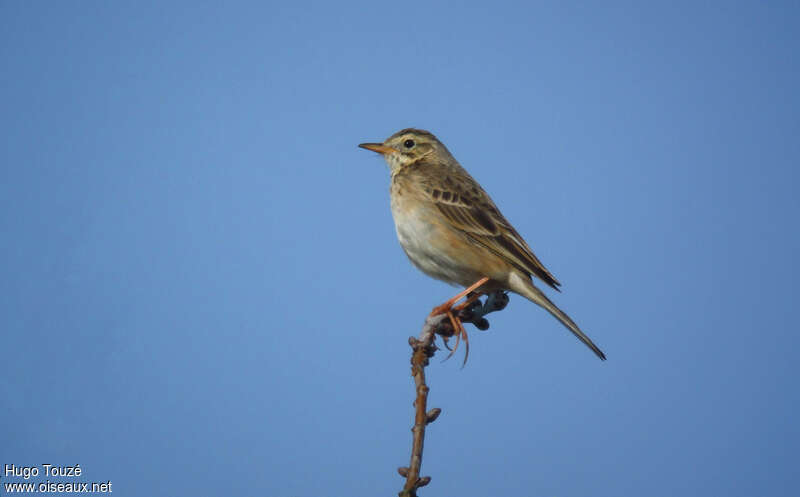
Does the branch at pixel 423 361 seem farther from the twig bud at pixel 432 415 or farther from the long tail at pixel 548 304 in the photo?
the long tail at pixel 548 304

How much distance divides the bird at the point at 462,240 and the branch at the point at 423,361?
84 cm

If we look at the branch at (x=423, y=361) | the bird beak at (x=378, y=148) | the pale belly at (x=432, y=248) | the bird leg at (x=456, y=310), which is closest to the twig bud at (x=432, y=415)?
the branch at (x=423, y=361)

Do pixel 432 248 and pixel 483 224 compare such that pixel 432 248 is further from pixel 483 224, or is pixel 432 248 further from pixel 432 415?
pixel 432 415

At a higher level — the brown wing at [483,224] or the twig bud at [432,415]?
the brown wing at [483,224]

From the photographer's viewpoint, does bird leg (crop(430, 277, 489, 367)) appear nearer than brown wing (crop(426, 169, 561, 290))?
Yes

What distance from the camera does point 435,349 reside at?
4.50m

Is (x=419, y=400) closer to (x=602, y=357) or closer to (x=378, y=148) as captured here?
(x=602, y=357)

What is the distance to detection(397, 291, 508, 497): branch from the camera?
3325 millimetres

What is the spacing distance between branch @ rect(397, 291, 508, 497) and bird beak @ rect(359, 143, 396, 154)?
9.51 ft

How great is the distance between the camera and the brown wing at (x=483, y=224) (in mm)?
7020

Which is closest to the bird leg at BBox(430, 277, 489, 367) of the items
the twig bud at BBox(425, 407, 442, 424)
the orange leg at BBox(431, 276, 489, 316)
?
the orange leg at BBox(431, 276, 489, 316)

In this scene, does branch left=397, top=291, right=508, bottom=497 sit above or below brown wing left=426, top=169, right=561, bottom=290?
below

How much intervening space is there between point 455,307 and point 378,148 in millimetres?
2836

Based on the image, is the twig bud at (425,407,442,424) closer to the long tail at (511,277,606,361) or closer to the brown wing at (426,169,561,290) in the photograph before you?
the long tail at (511,277,606,361)
